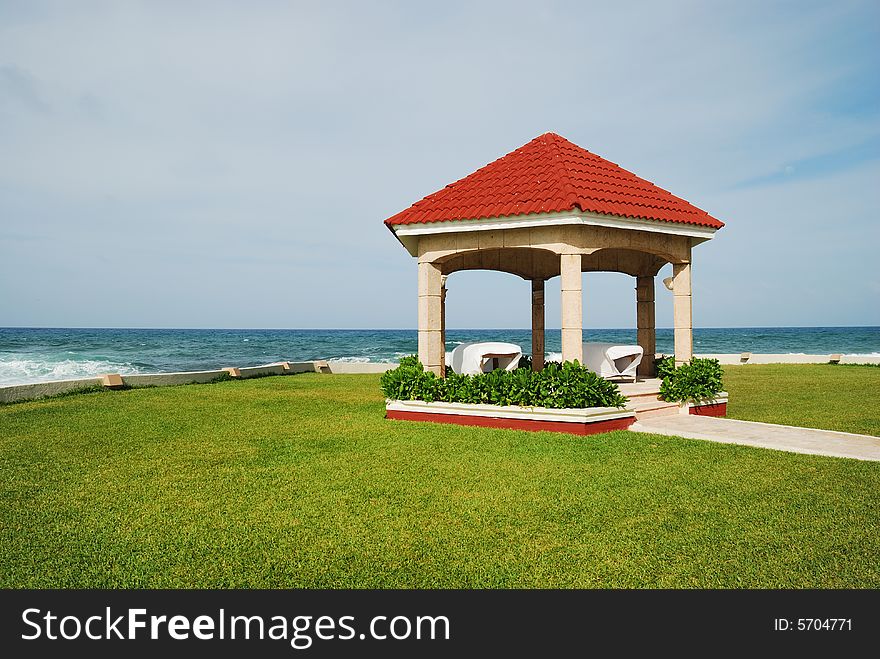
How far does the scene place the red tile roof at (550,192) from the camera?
10094 mm

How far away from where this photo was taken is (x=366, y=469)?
727cm

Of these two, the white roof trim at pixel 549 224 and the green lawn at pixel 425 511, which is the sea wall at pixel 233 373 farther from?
the white roof trim at pixel 549 224

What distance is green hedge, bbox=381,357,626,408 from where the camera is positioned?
9.55m

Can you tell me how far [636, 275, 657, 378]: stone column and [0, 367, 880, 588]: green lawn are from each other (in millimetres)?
5557

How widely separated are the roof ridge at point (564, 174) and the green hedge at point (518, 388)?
259 cm

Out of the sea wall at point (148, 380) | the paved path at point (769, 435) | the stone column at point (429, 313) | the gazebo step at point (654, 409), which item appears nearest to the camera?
the paved path at point (769, 435)

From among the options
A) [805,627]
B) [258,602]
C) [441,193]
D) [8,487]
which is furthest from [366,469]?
[441,193]

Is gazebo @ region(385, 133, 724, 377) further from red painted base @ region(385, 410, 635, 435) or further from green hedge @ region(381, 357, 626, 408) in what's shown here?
red painted base @ region(385, 410, 635, 435)

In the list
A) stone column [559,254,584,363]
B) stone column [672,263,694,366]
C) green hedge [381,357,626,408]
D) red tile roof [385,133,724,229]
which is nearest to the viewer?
green hedge [381,357,626,408]

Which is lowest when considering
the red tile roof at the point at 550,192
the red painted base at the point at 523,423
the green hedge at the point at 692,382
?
the red painted base at the point at 523,423

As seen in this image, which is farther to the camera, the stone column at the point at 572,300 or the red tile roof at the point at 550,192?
the red tile roof at the point at 550,192

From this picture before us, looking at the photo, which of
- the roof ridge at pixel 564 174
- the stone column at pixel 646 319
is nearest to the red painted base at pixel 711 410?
the stone column at pixel 646 319

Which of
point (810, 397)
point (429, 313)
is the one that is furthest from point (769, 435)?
point (810, 397)

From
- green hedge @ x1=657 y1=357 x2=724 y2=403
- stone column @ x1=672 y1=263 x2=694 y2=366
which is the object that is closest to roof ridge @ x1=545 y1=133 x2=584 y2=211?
stone column @ x1=672 y1=263 x2=694 y2=366
